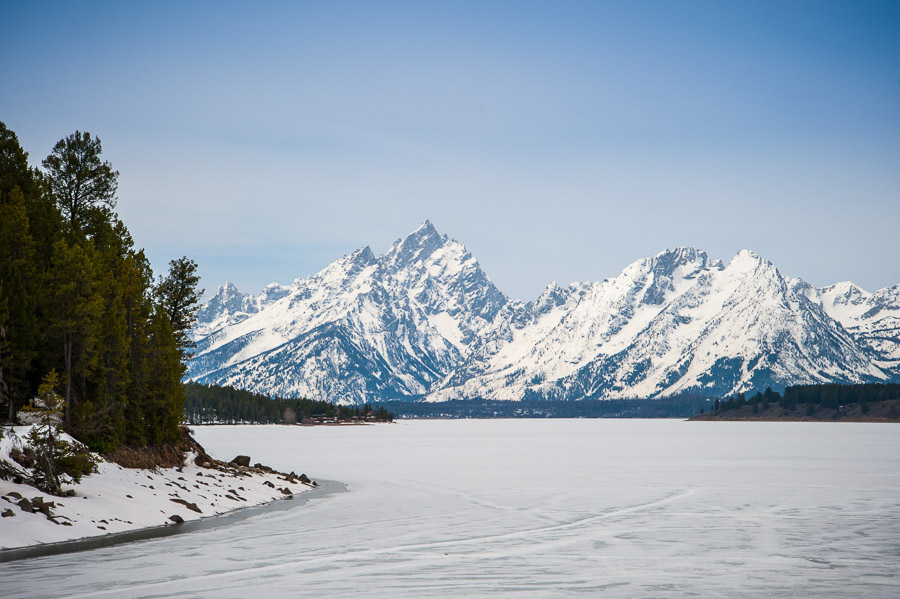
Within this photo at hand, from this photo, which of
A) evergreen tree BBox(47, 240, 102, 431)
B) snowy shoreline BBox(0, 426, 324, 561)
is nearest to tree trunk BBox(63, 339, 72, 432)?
evergreen tree BBox(47, 240, 102, 431)

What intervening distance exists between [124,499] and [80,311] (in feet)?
45.6

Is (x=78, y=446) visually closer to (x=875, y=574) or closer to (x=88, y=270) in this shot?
(x=88, y=270)

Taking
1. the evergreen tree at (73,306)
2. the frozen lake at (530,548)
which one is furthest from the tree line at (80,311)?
the frozen lake at (530,548)

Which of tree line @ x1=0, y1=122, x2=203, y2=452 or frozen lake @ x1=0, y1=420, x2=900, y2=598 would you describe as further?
tree line @ x1=0, y1=122, x2=203, y2=452

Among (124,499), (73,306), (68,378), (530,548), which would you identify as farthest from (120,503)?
(530,548)

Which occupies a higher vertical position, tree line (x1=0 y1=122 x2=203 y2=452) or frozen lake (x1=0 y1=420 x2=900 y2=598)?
tree line (x1=0 y1=122 x2=203 y2=452)

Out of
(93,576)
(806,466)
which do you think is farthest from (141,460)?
(806,466)

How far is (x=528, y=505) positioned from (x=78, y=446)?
2530 cm

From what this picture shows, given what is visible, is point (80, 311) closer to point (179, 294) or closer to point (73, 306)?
point (73, 306)

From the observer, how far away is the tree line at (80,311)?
51.9 m

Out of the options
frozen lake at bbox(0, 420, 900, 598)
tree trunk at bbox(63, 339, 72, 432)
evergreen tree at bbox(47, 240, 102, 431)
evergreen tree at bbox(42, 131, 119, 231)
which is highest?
evergreen tree at bbox(42, 131, 119, 231)

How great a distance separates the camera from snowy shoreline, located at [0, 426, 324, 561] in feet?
114

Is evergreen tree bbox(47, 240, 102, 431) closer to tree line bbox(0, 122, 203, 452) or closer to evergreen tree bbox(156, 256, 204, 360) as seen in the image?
tree line bbox(0, 122, 203, 452)

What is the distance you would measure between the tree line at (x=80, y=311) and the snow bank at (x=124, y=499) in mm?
3944
